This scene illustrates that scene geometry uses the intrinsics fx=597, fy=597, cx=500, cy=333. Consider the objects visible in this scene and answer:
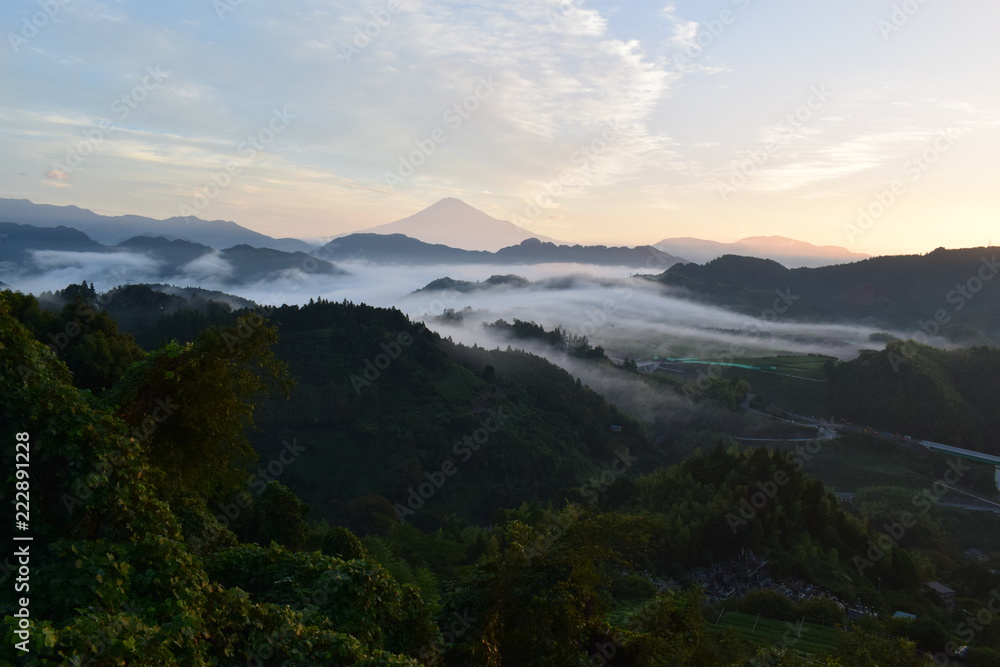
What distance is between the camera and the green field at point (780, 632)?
21.5 m

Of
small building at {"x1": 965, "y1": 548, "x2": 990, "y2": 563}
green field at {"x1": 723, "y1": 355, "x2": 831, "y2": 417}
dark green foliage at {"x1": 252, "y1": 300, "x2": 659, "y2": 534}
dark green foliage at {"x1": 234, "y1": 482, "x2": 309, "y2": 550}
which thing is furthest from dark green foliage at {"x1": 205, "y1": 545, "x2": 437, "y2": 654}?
green field at {"x1": 723, "y1": 355, "x2": 831, "y2": 417}

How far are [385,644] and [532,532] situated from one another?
326 centimetres

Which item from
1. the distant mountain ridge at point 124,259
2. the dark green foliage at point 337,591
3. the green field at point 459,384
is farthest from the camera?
the distant mountain ridge at point 124,259

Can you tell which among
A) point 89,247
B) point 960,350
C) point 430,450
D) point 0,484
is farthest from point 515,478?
point 89,247

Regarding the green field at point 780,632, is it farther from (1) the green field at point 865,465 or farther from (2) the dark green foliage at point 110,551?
(1) the green field at point 865,465

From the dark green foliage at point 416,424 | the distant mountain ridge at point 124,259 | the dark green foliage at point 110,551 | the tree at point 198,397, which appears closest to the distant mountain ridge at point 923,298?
the dark green foliage at point 416,424

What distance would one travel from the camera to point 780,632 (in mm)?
23078

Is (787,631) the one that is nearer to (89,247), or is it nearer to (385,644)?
(385,644)

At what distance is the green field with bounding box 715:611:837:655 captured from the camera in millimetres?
21484

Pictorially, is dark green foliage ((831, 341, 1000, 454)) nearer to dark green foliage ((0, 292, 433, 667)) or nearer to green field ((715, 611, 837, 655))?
green field ((715, 611, 837, 655))

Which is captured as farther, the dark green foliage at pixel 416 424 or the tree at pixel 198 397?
the dark green foliage at pixel 416 424

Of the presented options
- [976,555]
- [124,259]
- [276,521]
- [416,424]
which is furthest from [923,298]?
[124,259]

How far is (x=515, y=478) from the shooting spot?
54469 millimetres

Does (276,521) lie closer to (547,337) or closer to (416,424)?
(416,424)
